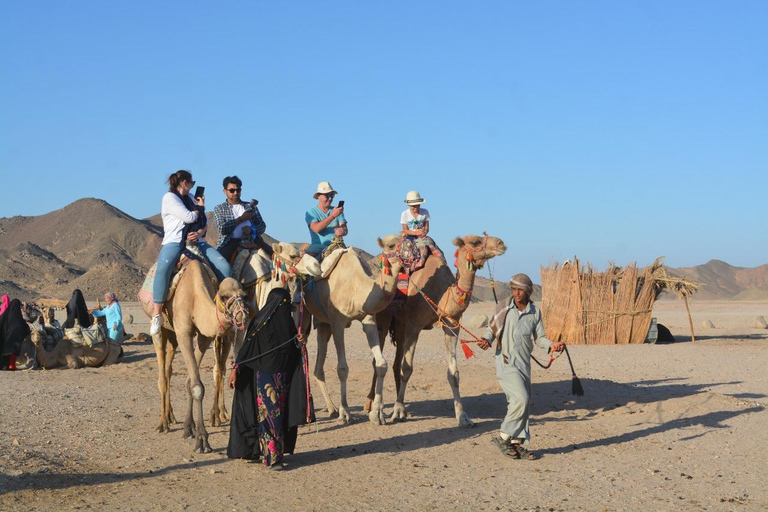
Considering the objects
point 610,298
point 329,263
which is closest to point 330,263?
point 329,263

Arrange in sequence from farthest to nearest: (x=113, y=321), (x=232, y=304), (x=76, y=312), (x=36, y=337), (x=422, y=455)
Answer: (x=76, y=312)
(x=113, y=321)
(x=36, y=337)
(x=422, y=455)
(x=232, y=304)

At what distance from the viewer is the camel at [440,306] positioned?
1052cm

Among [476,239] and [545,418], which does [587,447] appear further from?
[476,239]

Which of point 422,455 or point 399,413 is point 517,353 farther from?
point 399,413

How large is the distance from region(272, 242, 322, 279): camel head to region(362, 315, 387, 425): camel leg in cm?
139

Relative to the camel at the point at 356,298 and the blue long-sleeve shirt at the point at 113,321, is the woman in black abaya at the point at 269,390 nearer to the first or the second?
the camel at the point at 356,298

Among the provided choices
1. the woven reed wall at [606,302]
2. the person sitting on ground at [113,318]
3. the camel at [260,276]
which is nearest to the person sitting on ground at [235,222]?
the camel at [260,276]

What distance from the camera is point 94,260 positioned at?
83062 mm

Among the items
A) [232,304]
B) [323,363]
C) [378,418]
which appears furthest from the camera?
[323,363]

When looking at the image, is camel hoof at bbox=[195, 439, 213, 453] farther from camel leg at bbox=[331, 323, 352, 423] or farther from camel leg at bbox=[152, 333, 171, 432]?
camel leg at bbox=[331, 323, 352, 423]

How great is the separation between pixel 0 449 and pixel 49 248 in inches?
3575

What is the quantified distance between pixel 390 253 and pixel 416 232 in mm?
1715

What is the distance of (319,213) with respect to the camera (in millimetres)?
11820

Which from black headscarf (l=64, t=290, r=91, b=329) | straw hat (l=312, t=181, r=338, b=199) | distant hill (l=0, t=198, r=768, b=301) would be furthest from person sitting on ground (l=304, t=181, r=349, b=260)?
distant hill (l=0, t=198, r=768, b=301)
